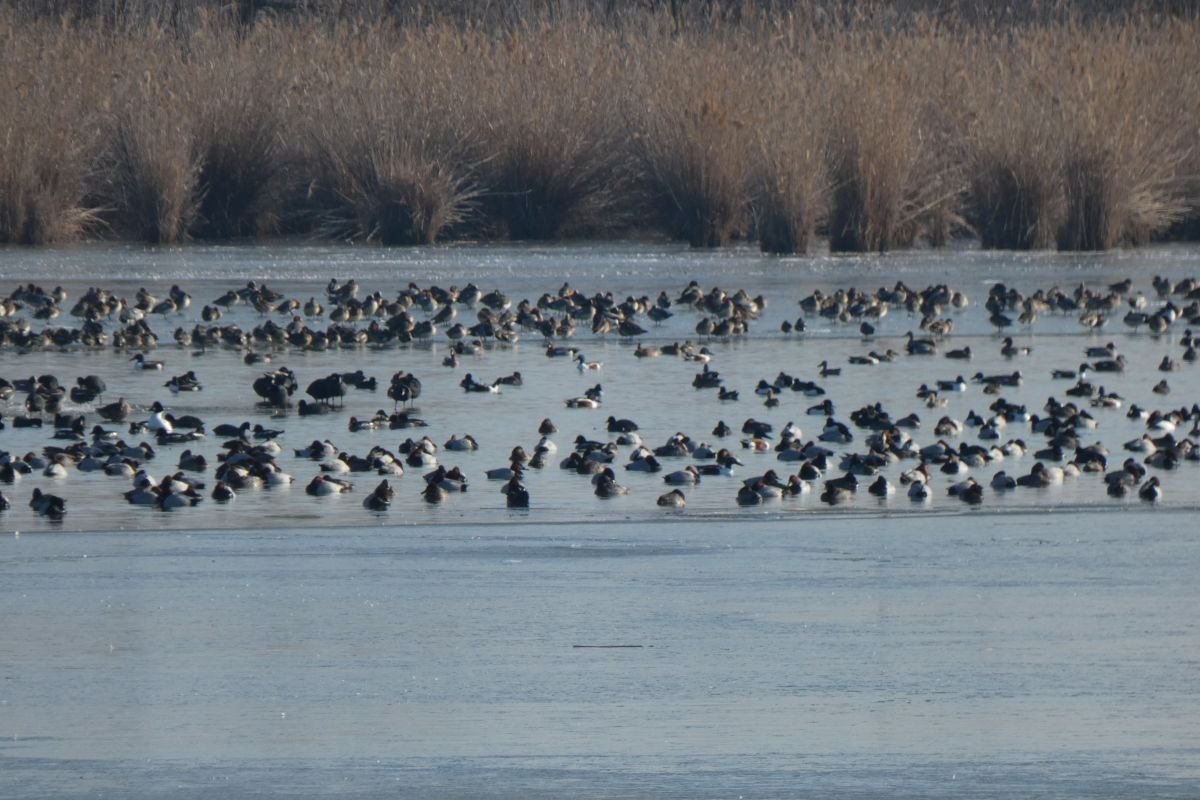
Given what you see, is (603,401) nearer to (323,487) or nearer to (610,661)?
(323,487)

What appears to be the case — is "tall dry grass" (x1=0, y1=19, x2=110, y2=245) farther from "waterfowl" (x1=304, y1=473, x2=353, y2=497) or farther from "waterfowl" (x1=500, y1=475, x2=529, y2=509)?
"waterfowl" (x1=500, y1=475, x2=529, y2=509)

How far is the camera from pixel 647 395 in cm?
1405

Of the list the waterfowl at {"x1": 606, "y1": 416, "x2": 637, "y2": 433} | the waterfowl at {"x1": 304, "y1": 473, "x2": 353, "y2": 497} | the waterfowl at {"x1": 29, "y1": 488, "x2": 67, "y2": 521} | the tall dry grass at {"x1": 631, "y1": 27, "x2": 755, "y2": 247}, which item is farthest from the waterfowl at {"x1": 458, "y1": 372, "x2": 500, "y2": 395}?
the tall dry grass at {"x1": 631, "y1": 27, "x2": 755, "y2": 247}

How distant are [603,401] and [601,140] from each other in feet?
46.4

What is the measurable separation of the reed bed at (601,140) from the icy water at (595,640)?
13.1m

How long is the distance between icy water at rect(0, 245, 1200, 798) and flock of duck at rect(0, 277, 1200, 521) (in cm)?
14

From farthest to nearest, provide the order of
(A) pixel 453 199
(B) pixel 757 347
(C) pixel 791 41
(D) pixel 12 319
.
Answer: (C) pixel 791 41 → (A) pixel 453 199 → (D) pixel 12 319 → (B) pixel 757 347

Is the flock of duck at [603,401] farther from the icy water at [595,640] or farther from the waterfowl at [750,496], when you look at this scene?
the icy water at [595,640]

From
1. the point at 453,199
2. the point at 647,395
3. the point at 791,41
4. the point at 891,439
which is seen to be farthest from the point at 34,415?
the point at 791,41

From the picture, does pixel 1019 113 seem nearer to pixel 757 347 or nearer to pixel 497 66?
pixel 497 66

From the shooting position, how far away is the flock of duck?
34.6ft

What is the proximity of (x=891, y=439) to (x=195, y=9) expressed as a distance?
103 ft

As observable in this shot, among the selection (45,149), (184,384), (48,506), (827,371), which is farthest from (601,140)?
(48,506)

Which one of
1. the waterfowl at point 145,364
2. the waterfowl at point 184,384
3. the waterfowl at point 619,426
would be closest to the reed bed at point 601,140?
the waterfowl at point 145,364
